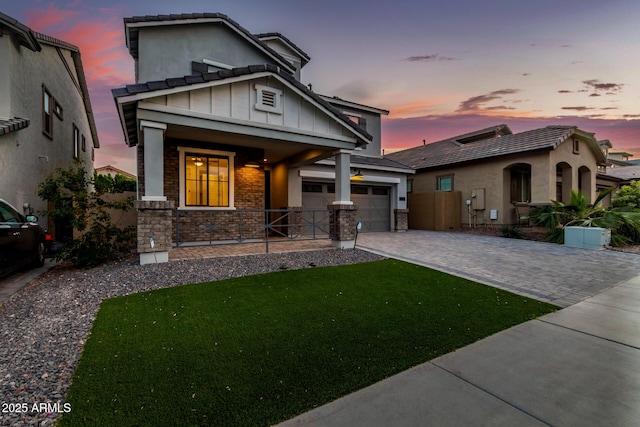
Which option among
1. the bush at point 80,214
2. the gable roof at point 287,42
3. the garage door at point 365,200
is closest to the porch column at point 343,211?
the garage door at point 365,200

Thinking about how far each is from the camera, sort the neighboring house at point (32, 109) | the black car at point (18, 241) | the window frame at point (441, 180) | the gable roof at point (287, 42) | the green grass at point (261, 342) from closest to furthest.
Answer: the green grass at point (261, 342) → the black car at point (18, 241) → the neighboring house at point (32, 109) → the gable roof at point (287, 42) → the window frame at point (441, 180)

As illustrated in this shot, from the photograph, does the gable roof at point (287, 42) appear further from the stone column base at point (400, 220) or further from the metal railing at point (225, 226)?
the stone column base at point (400, 220)

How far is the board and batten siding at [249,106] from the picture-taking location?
694 cm

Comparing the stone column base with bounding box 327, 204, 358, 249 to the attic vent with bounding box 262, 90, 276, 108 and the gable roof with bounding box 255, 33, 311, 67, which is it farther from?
the gable roof with bounding box 255, 33, 311, 67

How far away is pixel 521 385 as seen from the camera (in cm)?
246

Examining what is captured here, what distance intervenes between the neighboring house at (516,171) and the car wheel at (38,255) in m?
16.9

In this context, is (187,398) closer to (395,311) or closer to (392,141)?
(395,311)

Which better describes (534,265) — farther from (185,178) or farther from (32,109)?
(32,109)

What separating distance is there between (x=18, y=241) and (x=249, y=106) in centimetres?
558

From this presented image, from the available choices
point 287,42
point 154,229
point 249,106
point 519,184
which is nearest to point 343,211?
point 249,106

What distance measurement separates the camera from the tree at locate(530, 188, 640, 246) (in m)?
10.4

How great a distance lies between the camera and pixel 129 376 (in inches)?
98.8

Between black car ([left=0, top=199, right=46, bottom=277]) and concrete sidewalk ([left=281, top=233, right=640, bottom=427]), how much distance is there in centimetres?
627

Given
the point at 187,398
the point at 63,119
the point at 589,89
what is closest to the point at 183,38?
the point at 63,119
